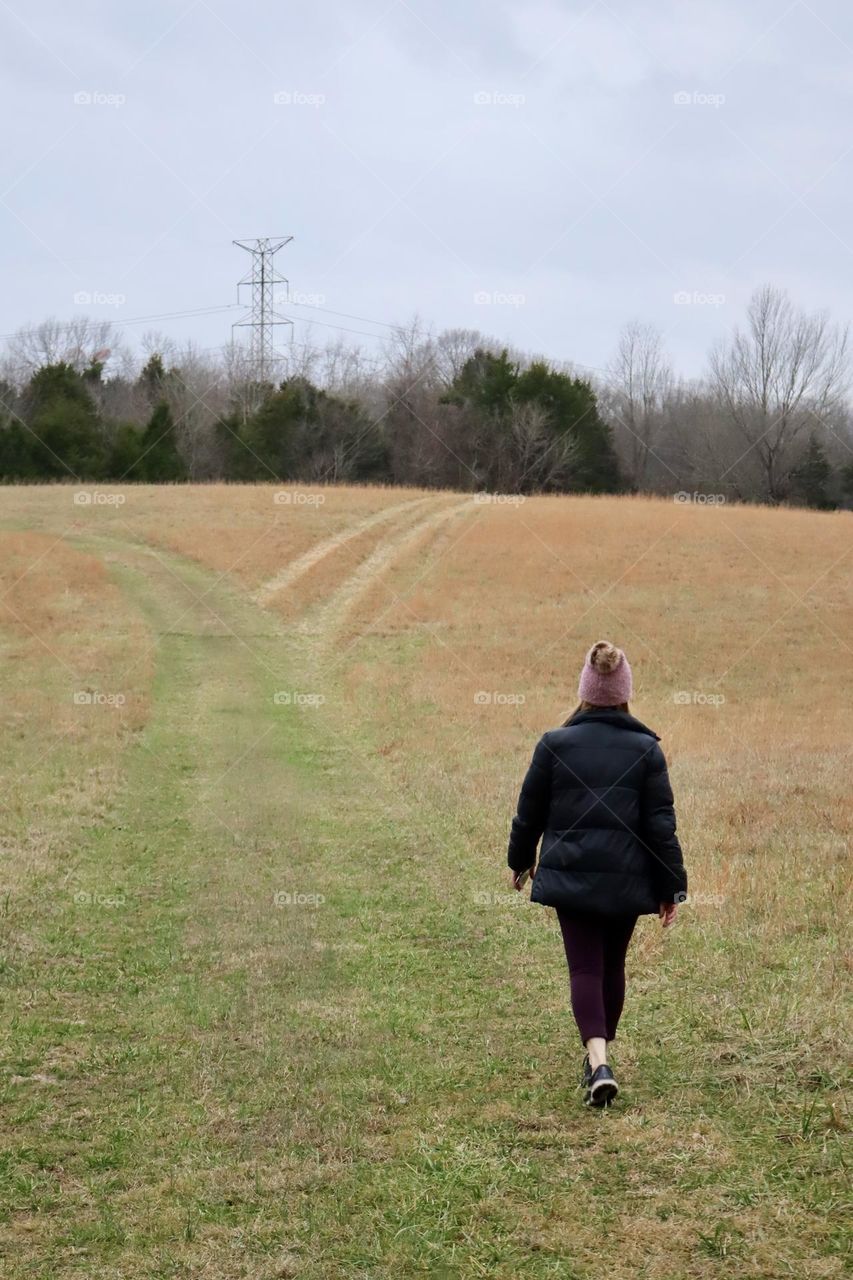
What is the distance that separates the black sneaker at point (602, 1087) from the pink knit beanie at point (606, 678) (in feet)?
5.85

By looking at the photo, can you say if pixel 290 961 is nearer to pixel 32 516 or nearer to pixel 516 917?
pixel 516 917

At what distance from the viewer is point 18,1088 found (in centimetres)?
611

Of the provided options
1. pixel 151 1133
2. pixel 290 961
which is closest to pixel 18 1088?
pixel 151 1133

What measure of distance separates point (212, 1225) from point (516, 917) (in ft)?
17.3
